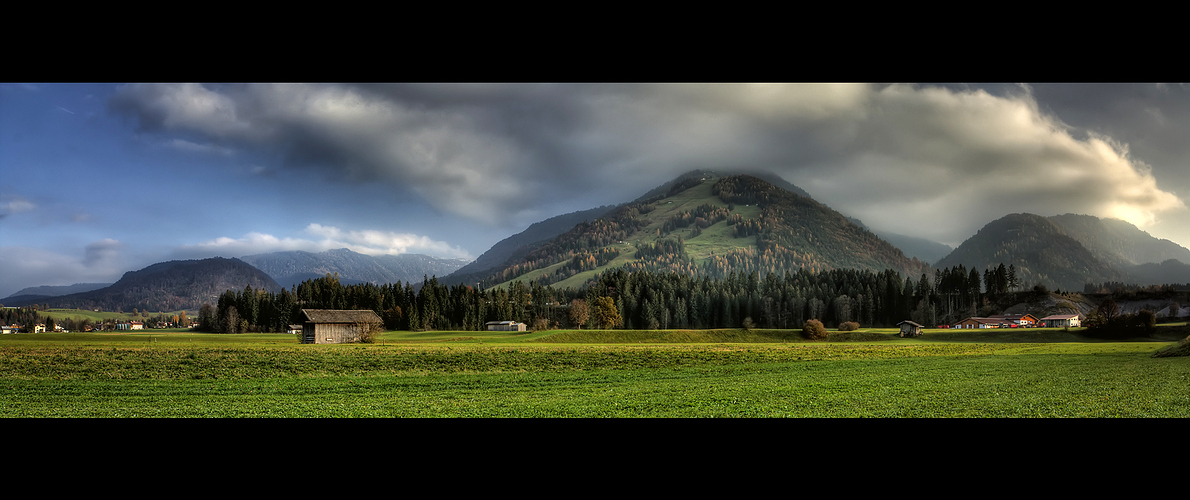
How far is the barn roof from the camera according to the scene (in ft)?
136

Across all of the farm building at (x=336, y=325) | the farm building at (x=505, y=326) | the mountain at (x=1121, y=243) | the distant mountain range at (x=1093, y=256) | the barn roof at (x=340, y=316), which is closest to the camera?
the farm building at (x=336, y=325)

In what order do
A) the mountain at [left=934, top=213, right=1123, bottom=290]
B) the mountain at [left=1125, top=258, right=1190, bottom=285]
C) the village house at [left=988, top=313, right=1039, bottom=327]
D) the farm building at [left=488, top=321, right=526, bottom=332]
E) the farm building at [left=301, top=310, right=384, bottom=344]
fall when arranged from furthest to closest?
the mountain at [left=934, top=213, right=1123, bottom=290]
the mountain at [left=1125, top=258, right=1190, bottom=285]
the farm building at [left=488, top=321, right=526, bottom=332]
the village house at [left=988, top=313, right=1039, bottom=327]
the farm building at [left=301, top=310, right=384, bottom=344]

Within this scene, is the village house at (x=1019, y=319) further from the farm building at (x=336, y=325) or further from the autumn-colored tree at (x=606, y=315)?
the farm building at (x=336, y=325)

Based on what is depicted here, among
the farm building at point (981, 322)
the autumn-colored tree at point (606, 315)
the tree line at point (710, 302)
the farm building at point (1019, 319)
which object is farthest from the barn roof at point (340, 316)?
the farm building at point (1019, 319)

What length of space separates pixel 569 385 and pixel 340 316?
1304 inches

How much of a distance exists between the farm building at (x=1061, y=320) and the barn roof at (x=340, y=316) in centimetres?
6907

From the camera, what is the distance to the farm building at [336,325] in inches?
1624

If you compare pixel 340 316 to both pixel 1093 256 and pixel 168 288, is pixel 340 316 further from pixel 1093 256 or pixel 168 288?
pixel 1093 256

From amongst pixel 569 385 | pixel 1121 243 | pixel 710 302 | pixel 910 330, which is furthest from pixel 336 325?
pixel 1121 243

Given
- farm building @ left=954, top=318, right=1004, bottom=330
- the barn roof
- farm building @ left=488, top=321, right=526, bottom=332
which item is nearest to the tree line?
farm building @ left=488, top=321, right=526, bottom=332

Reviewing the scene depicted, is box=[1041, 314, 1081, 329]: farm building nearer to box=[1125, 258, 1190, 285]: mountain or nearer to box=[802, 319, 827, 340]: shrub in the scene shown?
box=[802, 319, 827, 340]: shrub

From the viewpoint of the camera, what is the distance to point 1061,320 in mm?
55531
